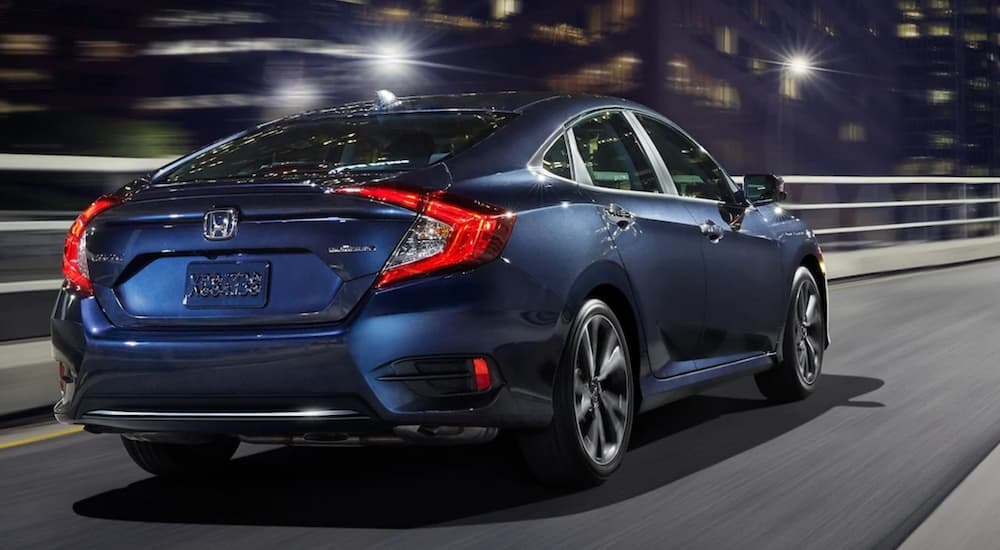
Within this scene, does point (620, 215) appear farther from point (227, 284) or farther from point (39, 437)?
point (39, 437)

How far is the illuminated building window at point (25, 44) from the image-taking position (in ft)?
233

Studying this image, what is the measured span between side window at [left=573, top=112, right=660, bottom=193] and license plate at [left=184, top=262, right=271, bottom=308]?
5.15ft

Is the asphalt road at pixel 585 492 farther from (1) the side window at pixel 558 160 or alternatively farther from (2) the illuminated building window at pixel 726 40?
(2) the illuminated building window at pixel 726 40

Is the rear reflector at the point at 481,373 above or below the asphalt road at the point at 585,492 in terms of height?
above

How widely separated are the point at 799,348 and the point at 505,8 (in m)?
97.8

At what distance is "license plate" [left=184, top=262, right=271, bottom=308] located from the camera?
16.5 feet

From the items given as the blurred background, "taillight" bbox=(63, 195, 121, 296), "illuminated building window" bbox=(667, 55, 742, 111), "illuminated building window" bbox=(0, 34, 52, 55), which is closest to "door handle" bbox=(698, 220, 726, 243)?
"taillight" bbox=(63, 195, 121, 296)

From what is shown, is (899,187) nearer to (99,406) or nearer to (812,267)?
(812,267)

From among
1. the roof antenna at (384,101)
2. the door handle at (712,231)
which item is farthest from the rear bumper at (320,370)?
the door handle at (712,231)

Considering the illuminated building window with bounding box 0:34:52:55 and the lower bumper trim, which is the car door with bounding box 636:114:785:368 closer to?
the lower bumper trim

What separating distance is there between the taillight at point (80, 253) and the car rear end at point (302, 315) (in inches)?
1.8

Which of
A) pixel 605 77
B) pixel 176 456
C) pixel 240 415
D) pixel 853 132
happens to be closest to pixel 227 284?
pixel 240 415

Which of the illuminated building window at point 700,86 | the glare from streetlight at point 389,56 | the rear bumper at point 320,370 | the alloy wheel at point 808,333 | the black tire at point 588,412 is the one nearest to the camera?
the rear bumper at point 320,370

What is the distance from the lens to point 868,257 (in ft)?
66.1
